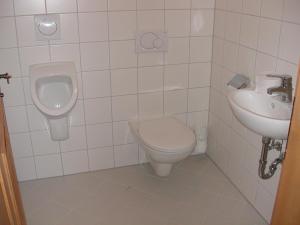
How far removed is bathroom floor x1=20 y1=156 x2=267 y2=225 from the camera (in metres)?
2.23

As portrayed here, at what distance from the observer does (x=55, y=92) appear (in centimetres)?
244

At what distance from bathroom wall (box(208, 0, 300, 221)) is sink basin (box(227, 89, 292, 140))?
17 centimetres

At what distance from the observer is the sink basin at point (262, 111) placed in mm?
1504

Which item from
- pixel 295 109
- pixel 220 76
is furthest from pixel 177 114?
pixel 295 109

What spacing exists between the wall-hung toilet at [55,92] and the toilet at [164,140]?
0.52 m

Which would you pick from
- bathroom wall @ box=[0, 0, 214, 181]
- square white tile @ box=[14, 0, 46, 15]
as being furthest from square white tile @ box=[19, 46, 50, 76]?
square white tile @ box=[14, 0, 46, 15]

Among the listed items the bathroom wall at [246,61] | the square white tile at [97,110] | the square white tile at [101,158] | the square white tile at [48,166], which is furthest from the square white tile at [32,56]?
the bathroom wall at [246,61]

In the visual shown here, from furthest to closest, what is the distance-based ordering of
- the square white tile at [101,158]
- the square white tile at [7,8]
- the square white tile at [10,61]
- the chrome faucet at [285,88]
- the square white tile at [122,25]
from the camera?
the square white tile at [101,158], the square white tile at [122,25], the square white tile at [10,61], the square white tile at [7,8], the chrome faucet at [285,88]

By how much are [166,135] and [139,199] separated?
49 centimetres

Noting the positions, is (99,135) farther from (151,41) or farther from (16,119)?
(151,41)

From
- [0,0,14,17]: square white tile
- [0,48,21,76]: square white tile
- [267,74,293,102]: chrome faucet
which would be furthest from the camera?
[0,48,21,76]: square white tile

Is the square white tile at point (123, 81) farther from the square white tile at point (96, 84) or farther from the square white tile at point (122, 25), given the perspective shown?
the square white tile at point (122, 25)

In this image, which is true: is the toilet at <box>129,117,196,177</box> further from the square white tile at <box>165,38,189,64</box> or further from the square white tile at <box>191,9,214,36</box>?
the square white tile at <box>191,9,214,36</box>

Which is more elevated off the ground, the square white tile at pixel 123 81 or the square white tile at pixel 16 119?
the square white tile at pixel 123 81
